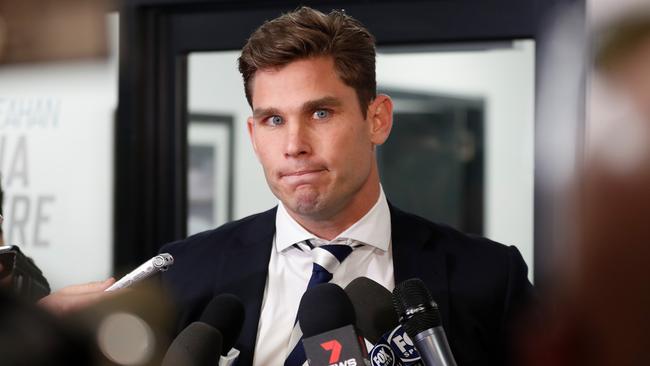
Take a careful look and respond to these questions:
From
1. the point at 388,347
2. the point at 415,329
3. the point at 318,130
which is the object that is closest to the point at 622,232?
the point at 415,329

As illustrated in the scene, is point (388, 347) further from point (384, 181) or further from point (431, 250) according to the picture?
point (384, 181)

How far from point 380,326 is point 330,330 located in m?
0.16

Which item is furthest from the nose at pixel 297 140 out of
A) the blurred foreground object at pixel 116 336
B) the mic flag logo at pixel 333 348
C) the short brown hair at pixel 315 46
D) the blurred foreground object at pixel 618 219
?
the blurred foreground object at pixel 618 219

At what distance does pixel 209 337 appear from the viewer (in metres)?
0.89

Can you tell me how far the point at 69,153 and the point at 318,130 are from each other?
4.65 ft

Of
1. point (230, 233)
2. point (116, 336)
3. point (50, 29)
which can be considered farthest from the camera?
point (50, 29)

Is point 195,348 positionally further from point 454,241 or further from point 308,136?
point 454,241

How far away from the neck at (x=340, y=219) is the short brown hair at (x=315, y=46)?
0.15 metres

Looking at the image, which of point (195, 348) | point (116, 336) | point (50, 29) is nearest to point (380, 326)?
point (195, 348)

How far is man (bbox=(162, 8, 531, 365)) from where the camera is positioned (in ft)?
4.24

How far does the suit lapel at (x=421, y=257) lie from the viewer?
134 centimetres

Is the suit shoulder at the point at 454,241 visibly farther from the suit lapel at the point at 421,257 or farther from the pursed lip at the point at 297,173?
the pursed lip at the point at 297,173

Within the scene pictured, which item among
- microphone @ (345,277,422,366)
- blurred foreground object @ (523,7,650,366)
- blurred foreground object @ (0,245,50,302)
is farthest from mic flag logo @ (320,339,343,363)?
blurred foreground object @ (523,7,650,366)

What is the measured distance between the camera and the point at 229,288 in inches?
54.2
